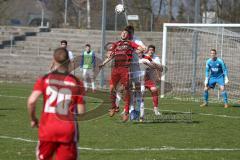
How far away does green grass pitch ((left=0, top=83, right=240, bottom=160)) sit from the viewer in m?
12.5

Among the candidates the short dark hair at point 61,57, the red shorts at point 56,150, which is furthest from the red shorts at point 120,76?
the red shorts at point 56,150

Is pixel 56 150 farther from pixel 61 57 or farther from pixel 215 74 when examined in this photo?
pixel 215 74

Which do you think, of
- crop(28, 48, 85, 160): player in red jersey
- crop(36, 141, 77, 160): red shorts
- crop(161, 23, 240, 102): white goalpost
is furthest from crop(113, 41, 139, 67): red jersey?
crop(161, 23, 240, 102): white goalpost

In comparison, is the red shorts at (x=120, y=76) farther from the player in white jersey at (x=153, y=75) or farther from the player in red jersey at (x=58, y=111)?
the player in red jersey at (x=58, y=111)

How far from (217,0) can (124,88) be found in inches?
1042

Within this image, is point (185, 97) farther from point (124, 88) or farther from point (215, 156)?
point (215, 156)

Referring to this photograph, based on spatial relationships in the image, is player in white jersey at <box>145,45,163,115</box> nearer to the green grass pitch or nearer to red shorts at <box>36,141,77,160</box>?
the green grass pitch

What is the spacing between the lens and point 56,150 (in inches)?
342

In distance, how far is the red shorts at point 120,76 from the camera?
18.0 meters

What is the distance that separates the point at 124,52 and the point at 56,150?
361 inches

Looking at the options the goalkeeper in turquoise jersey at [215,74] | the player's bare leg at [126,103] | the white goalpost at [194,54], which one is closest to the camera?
the player's bare leg at [126,103]

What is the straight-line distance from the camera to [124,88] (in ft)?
59.3

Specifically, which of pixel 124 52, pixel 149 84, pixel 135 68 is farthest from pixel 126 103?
pixel 149 84

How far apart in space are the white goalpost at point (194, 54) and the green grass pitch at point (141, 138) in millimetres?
8376
